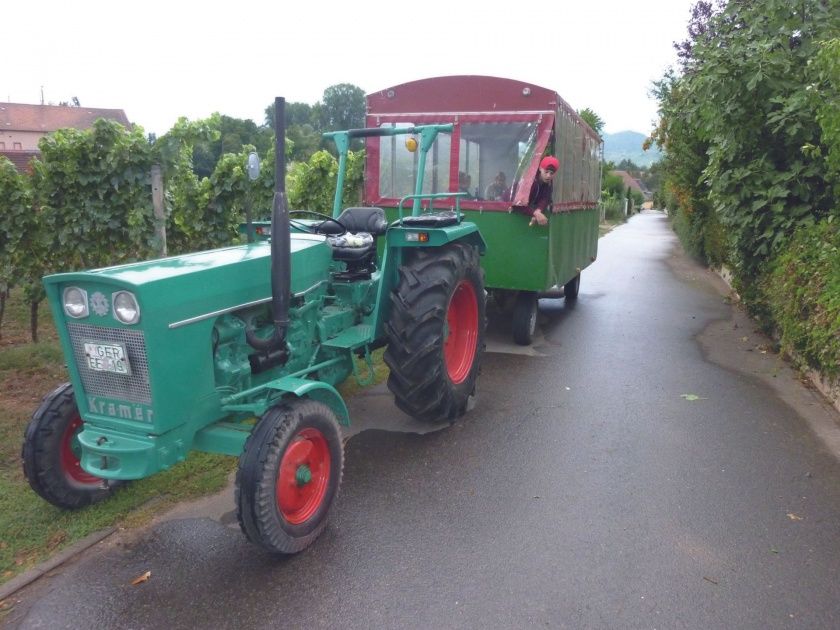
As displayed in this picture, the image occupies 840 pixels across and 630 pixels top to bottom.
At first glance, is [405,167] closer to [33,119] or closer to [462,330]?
[462,330]

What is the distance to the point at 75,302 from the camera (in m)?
3.12

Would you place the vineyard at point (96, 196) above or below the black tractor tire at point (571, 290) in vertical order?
above

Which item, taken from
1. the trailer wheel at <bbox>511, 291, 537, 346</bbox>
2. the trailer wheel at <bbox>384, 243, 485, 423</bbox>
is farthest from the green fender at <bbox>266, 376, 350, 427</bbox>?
the trailer wheel at <bbox>511, 291, 537, 346</bbox>

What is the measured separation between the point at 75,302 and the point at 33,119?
75567 mm

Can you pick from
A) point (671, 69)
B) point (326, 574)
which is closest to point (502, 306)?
point (326, 574)

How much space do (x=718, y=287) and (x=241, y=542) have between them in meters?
11.8

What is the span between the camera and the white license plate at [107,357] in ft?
10.0

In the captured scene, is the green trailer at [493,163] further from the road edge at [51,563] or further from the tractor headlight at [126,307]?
the road edge at [51,563]

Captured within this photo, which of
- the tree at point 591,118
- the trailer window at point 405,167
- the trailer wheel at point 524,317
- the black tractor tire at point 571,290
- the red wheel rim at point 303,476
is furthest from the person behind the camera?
the tree at point 591,118

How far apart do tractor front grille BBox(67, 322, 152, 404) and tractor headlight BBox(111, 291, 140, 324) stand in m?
0.07

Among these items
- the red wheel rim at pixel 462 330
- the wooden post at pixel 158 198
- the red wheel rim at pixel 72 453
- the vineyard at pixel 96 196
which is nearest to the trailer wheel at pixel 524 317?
the red wheel rim at pixel 462 330

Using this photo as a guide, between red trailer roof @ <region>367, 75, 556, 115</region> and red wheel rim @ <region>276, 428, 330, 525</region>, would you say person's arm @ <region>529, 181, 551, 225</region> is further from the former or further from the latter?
red wheel rim @ <region>276, 428, 330, 525</region>

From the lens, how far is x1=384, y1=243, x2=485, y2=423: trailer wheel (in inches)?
177

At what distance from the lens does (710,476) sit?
14.1ft
